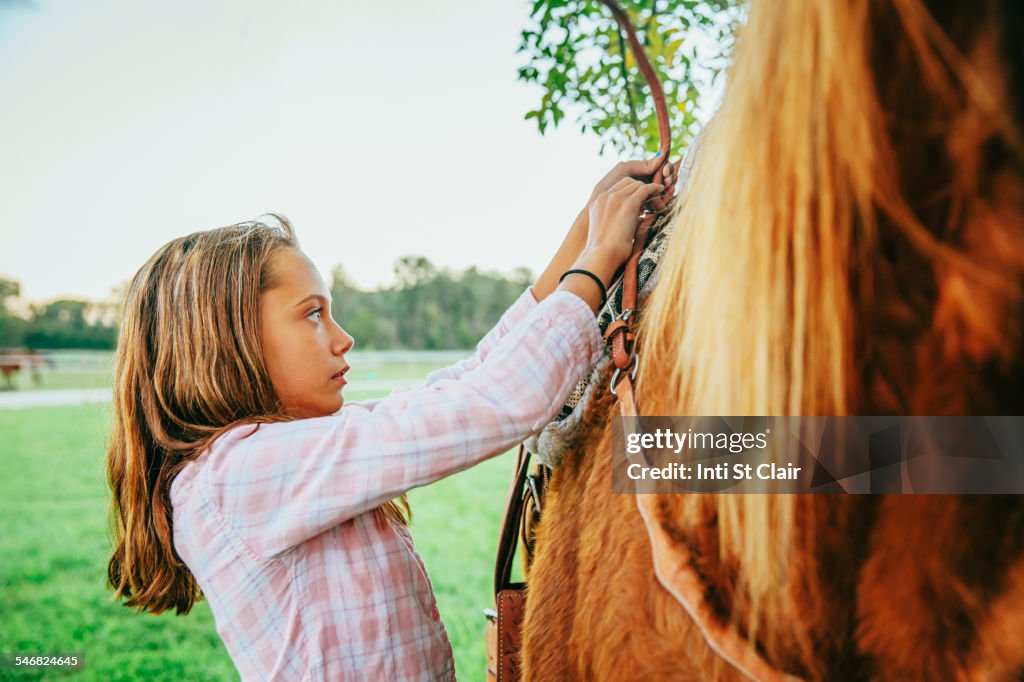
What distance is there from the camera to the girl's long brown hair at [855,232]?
1.73 ft

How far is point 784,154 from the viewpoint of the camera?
0.60m

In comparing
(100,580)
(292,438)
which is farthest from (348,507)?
(100,580)

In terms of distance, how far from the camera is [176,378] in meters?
1.16

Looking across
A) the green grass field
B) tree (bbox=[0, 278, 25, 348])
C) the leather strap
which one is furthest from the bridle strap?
tree (bbox=[0, 278, 25, 348])

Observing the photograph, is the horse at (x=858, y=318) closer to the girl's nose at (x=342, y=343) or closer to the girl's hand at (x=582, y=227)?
the girl's hand at (x=582, y=227)

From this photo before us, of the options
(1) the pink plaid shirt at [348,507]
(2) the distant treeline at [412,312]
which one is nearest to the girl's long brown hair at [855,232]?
(1) the pink plaid shirt at [348,507]

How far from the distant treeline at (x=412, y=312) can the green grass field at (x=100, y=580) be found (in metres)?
6.72

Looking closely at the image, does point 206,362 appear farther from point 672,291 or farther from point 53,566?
point 53,566

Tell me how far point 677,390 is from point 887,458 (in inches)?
9.2

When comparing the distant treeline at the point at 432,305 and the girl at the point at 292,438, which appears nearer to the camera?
the girl at the point at 292,438

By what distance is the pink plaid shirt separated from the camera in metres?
0.90

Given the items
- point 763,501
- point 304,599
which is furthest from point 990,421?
point 304,599

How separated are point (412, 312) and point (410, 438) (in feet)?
46.7

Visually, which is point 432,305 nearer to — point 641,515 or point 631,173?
point 631,173
